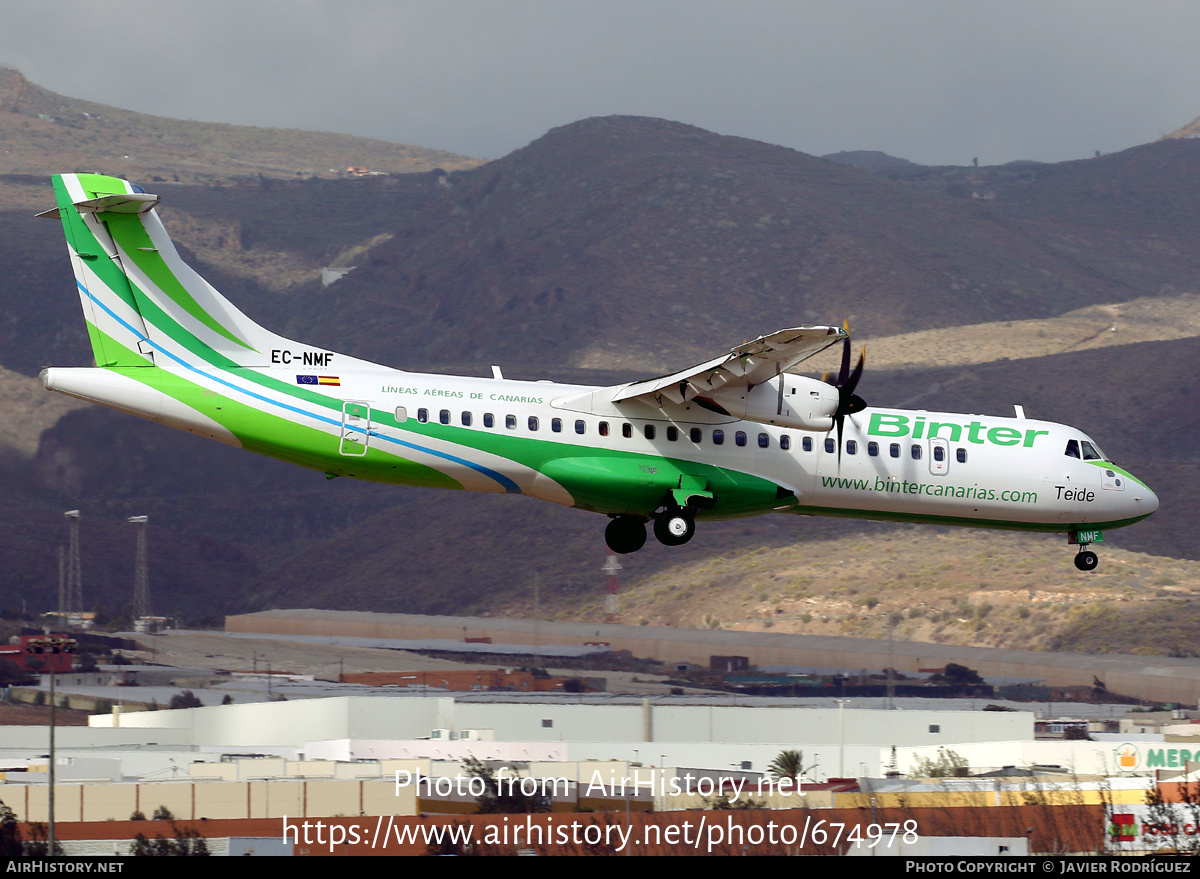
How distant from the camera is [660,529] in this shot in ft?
127

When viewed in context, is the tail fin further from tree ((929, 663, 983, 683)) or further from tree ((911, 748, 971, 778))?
tree ((929, 663, 983, 683))

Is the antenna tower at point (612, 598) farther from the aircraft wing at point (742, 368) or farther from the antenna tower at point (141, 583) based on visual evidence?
the aircraft wing at point (742, 368)

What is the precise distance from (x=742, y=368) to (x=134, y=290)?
1467 cm

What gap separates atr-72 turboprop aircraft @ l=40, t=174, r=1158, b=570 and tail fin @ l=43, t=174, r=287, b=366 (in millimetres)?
36

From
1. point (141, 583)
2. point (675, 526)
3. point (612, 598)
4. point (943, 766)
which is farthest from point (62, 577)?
point (675, 526)

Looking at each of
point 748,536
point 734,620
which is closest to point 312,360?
point 734,620

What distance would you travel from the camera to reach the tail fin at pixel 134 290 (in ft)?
121

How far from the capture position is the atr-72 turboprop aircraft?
120 ft

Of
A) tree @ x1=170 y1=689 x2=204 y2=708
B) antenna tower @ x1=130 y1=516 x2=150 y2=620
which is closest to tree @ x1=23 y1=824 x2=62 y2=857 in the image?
tree @ x1=170 y1=689 x2=204 y2=708

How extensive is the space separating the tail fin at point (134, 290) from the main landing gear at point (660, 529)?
33.5 feet

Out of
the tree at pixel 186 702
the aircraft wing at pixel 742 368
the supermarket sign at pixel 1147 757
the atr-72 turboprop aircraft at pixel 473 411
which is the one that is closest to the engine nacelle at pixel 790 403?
the atr-72 turboprop aircraft at pixel 473 411

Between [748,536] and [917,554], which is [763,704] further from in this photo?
[748,536]

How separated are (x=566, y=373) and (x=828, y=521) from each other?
53.1 meters

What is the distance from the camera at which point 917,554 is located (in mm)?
117562
